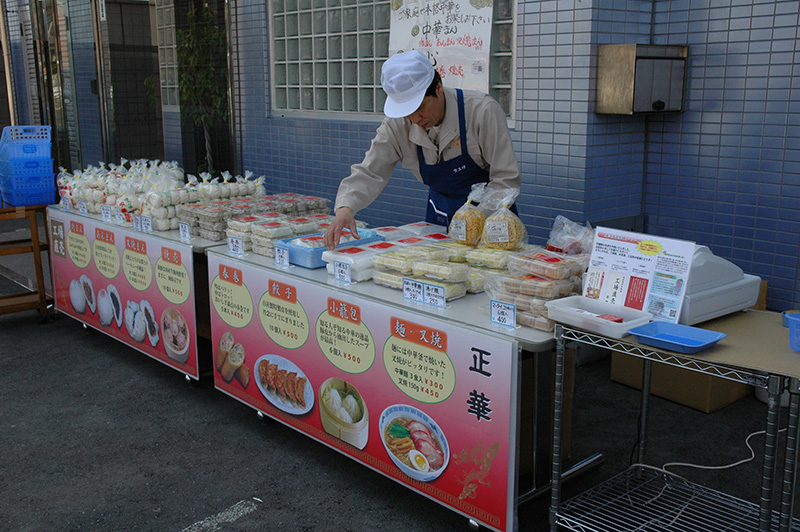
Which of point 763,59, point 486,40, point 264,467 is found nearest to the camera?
point 264,467

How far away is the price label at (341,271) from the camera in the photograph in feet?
10.8

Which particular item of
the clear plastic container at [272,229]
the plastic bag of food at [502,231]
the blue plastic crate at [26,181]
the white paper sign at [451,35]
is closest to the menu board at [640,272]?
the plastic bag of food at [502,231]

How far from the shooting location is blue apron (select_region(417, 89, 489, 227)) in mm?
3730

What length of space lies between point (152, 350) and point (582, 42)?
3.50 meters

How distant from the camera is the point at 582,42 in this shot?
4.67 meters

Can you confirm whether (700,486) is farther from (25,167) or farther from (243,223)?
(25,167)

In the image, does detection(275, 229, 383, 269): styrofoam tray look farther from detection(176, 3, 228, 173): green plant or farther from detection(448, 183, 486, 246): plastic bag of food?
detection(176, 3, 228, 173): green plant

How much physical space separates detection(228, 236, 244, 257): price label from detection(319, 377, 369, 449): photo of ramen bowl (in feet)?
3.20

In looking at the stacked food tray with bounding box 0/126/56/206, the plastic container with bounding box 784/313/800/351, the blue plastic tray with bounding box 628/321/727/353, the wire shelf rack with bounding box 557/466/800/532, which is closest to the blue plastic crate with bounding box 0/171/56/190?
the stacked food tray with bounding box 0/126/56/206

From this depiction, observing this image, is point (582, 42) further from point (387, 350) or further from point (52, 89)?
point (52, 89)

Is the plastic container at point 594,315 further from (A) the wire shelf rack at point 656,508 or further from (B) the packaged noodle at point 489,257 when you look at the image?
(A) the wire shelf rack at point 656,508

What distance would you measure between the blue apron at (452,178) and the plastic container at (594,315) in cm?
134

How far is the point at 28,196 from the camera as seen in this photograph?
217 inches

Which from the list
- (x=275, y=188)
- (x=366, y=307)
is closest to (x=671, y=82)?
(x=366, y=307)
